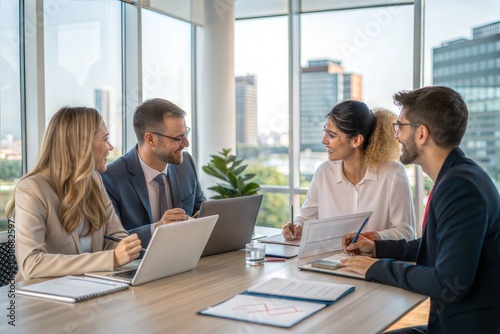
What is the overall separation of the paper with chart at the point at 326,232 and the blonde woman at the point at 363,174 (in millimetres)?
326

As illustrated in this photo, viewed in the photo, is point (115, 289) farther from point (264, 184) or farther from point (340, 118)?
point (264, 184)

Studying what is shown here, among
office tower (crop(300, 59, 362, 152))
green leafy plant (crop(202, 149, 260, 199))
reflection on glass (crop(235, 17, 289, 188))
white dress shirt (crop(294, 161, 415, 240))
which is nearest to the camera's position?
white dress shirt (crop(294, 161, 415, 240))

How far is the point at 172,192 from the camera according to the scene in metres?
3.24

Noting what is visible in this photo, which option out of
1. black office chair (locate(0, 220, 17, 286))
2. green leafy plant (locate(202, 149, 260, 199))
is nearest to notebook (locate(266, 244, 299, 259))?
black office chair (locate(0, 220, 17, 286))

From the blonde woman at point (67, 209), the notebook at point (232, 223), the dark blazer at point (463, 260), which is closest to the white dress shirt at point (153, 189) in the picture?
the blonde woman at point (67, 209)

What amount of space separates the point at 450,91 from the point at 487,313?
80 cm

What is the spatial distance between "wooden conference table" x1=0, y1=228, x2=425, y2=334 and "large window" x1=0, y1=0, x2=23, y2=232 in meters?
2.32

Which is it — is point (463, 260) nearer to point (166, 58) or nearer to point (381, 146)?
point (381, 146)

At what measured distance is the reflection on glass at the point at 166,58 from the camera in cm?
554

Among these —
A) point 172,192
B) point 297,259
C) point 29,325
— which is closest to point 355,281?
point 297,259

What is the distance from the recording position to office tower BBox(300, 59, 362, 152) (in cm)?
591

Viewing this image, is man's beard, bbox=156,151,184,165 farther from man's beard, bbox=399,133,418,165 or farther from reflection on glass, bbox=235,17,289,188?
reflection on glass, bbox=235,17,289,188

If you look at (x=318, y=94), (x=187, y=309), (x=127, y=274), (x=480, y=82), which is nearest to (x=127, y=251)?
(x=127, y=274)

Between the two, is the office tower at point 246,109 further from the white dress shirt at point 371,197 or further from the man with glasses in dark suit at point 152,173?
the white dress shirt at point 371,197
